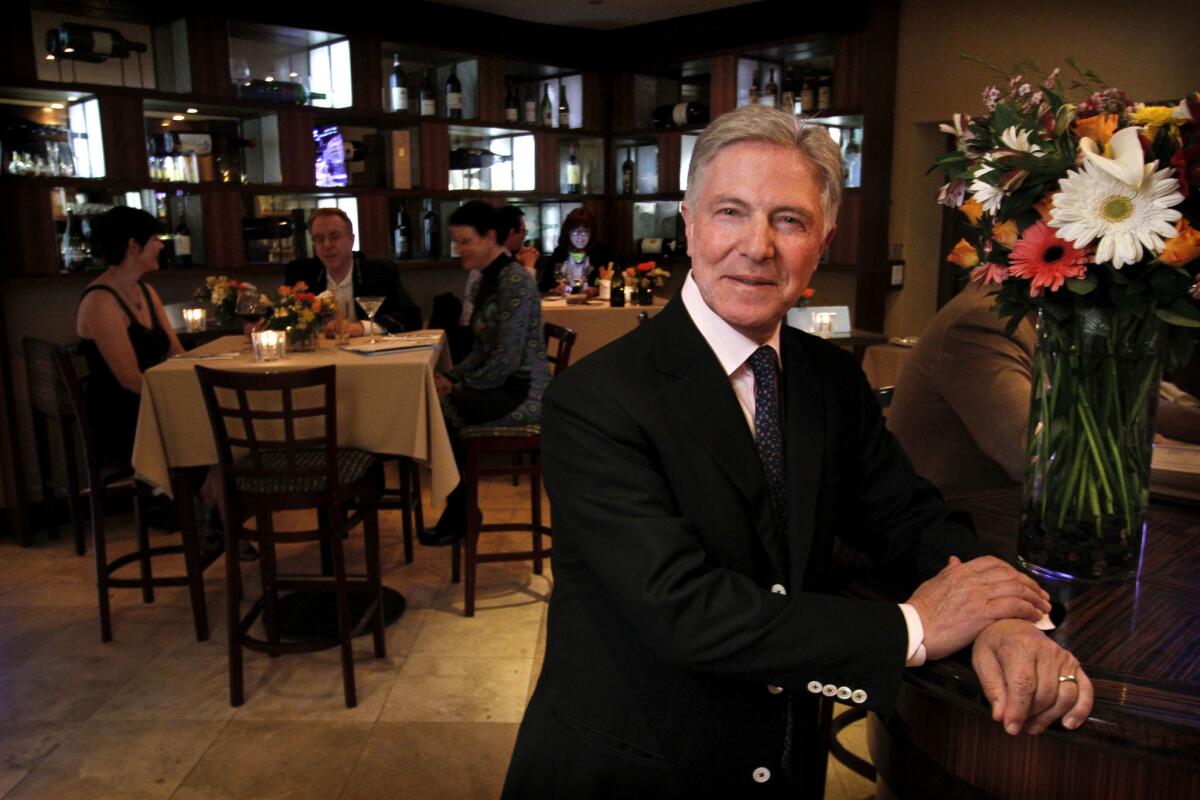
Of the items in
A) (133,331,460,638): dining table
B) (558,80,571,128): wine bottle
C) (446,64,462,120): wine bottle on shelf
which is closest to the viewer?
(133,331,460,638): dining table

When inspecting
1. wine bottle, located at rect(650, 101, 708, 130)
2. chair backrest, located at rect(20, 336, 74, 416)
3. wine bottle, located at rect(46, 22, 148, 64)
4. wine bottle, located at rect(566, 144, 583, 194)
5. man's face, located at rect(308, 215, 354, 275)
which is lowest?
chair backrest, located at rect(20, 336, 74, 416)

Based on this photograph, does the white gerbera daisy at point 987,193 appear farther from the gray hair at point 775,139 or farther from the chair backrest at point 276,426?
the chair backrest at point 276,426

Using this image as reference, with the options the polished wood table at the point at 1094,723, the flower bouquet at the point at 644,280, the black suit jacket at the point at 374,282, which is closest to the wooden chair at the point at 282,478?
the black suit jacket at the point at 374,282

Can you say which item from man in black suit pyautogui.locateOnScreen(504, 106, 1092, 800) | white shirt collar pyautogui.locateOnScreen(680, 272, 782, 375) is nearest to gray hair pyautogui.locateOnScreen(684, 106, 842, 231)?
man in black suit pyautogui.locateOnScreen(504, 106, 1092, 800)

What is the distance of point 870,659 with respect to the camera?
3.55 ft

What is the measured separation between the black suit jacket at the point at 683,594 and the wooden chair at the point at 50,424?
2852 mm

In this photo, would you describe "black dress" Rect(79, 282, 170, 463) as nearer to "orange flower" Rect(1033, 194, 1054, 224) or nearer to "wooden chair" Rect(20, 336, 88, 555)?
"wooden chair" Rect(20, 336, 88, 555)

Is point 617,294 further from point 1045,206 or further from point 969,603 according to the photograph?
point 969,603

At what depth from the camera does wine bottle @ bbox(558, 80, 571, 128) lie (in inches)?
267

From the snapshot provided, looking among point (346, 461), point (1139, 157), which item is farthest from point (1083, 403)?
point (346, 461)

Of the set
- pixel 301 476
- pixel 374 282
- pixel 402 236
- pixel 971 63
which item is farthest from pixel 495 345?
pixel 971 63

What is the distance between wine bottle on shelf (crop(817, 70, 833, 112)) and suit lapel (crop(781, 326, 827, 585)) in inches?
192

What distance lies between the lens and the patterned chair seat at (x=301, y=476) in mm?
2850

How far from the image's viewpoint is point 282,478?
9.35 ft
